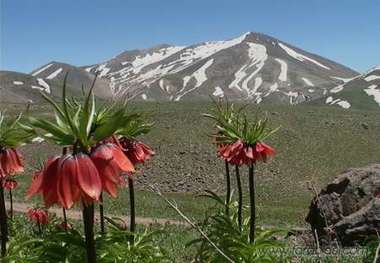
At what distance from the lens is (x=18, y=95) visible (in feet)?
459

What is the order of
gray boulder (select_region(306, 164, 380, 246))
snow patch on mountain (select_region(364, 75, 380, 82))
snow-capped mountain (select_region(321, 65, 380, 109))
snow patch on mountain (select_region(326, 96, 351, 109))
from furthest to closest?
snow patch on mountain (select_region(364, 75, 380, 82)), snow-capped mountain (select_region(321, 65, 380, 109)), snow patch on mountain (select_region(326, 96, 351, 109)), gray boulder (select_region(306, 164, 380, 246))

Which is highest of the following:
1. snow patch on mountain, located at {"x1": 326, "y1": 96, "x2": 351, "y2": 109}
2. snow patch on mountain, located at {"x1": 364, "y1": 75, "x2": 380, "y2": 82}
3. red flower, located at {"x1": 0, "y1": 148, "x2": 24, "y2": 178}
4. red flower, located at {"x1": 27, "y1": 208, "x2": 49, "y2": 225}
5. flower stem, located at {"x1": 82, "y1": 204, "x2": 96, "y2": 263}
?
snow patch on mountain, located at {"x1": 364, "y1": 75, "x2": 380, "y2": 82}

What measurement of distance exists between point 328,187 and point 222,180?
25.5 metres

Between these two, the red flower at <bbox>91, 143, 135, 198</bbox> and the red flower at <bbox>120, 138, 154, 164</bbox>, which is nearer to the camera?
the red flower at <bbox>91, 143, 135, 198</bbox>

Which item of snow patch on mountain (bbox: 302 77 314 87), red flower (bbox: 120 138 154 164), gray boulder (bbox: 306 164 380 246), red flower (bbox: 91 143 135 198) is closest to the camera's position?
red flower (bbox: 91 143 135 198)

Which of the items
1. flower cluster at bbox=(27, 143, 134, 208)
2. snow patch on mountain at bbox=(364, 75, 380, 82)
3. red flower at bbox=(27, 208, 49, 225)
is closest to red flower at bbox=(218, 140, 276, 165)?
flower cluster at bbox=(27, 143, 134, 208)

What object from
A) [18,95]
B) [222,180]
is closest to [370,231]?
[222,180]

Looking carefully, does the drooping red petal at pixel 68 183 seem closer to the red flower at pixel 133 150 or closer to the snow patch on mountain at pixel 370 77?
the red flower at pixel 133 150

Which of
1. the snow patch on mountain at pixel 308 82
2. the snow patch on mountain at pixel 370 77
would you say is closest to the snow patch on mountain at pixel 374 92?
the snow patch on mountain at pixel 370 77

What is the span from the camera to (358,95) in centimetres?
A: 13688

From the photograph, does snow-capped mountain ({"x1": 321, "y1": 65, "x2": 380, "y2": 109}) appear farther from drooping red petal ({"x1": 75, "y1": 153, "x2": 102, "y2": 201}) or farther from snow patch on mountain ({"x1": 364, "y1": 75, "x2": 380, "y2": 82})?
drooping red petal ({"x1": 75, "y1": 153, "x2": 102, "y2": 201})

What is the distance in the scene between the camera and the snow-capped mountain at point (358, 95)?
131 metres

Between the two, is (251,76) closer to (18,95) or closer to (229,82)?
(229,82)

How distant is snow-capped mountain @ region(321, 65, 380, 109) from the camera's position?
430 feet
